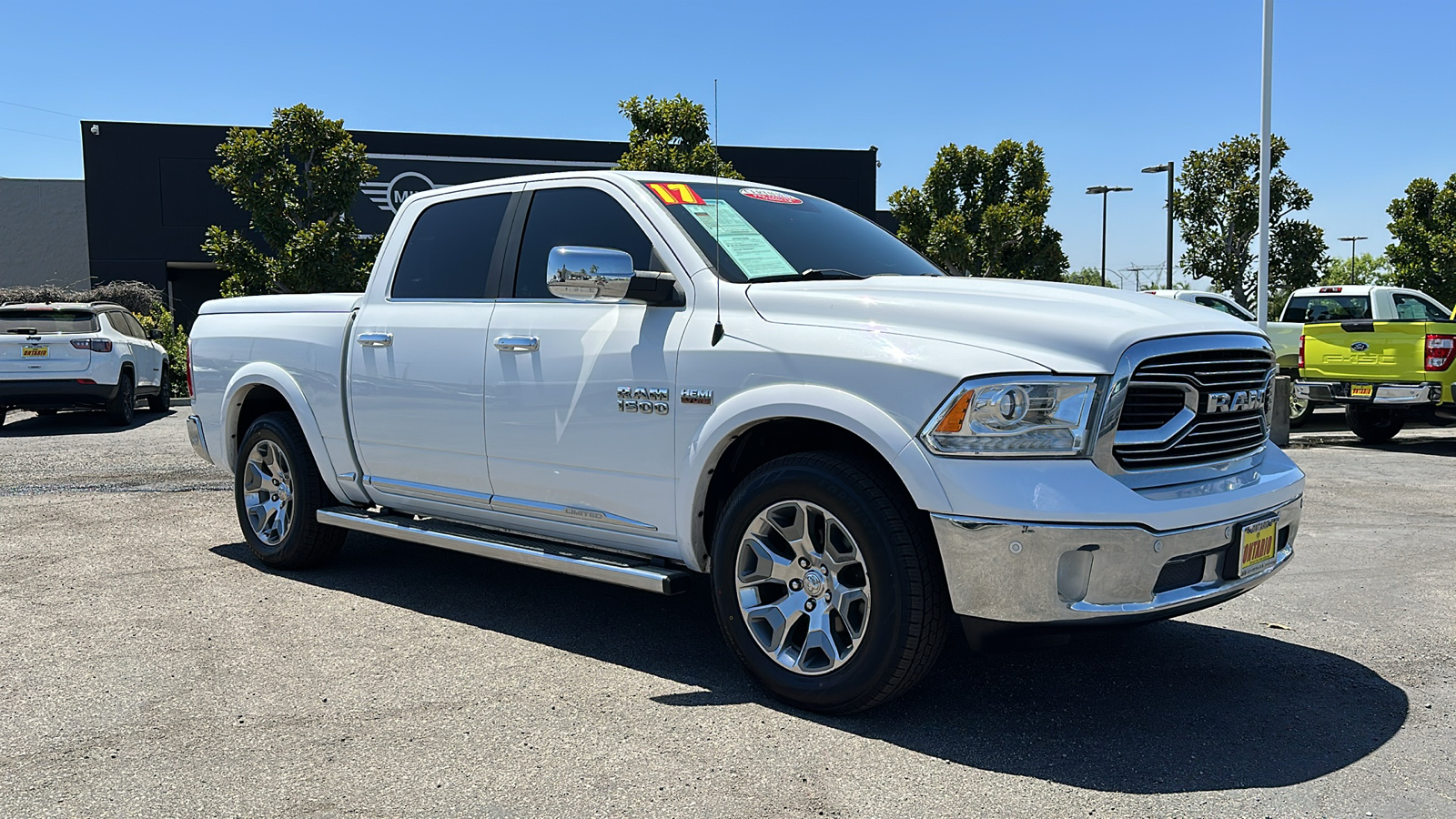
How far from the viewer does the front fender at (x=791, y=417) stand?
11.9ft

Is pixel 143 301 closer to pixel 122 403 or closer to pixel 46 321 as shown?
pixel 122 403

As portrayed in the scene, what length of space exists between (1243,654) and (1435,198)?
28131 millimetres

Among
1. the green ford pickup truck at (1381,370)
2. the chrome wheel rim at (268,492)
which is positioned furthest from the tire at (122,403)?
the green ford pickup truck at (1381,370)

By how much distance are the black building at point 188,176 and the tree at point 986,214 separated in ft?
18.6

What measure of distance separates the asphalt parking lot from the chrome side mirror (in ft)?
4.98

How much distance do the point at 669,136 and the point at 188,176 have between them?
14847 mm

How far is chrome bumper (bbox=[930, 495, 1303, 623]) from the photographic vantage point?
345 cm

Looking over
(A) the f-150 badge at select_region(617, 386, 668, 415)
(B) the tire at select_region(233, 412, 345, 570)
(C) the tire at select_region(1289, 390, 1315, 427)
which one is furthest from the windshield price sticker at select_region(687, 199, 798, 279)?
(C) the tire at select_region(1289, 390, 1315, 427)

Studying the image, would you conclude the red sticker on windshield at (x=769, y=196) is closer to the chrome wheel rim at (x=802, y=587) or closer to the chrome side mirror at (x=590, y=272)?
the chrome side mirror at (x=590, y=272)

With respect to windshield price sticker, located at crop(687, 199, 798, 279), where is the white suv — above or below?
below

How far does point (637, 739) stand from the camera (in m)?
3.76

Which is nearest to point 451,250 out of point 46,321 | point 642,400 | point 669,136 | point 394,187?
point 642,400

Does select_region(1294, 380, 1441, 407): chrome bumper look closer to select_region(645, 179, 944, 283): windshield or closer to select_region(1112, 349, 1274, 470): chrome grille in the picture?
select_region(645, 179, 944, 283): windshield

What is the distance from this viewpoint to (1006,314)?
3729 mm
